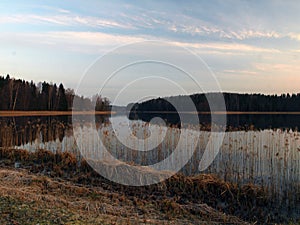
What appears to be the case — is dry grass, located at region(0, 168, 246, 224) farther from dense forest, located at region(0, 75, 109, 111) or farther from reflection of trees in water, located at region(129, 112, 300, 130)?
dense forest, located at region(0, 75, 109, 111)

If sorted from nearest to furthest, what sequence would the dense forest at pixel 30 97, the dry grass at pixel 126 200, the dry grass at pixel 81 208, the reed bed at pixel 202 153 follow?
1. the dry grass at pixel 81 208
2. the dry grass at pixel 126 200
3. the reed bed at pixel 202 153
4. the dense forest at pixel 30 97

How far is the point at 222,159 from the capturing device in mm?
10125

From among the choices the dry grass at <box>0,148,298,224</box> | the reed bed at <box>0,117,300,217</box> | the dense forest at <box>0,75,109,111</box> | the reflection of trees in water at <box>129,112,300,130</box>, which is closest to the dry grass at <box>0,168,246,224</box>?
the dry grass at <box>0,148,298,224</box>

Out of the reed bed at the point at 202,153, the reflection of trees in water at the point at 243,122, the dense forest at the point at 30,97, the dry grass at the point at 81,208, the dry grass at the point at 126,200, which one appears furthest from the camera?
the dense forest at the point at 30,97

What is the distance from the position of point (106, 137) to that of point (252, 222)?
885 centimetres

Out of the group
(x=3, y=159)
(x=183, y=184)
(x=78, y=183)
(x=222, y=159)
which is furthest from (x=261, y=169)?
(x=3, y=159)

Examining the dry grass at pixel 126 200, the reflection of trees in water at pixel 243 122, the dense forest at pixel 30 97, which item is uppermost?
the dense forest at pixel 30 97

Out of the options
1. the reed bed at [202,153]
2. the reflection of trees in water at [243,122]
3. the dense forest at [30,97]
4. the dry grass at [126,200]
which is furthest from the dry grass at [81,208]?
the dense forest at [30,97]

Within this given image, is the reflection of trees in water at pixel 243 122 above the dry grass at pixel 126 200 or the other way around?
above

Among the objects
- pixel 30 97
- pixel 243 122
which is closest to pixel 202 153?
pixel 243 122

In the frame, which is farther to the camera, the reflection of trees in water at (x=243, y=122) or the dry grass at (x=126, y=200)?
the reflection of trees in water at (x=243, y=122)

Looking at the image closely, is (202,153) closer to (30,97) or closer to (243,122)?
(243,122)

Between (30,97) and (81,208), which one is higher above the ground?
(30,97)

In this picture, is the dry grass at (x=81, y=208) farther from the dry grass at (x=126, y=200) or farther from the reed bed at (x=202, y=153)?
the reed bed at (x=202, y=153)
